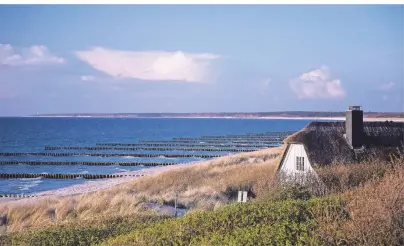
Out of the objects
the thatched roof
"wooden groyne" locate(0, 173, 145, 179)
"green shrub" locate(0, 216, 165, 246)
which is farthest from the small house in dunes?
"wooden groyne" locate(0, 173, 145, 179)

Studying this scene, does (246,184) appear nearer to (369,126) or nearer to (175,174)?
(369,126)

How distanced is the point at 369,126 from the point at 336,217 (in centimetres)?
1708

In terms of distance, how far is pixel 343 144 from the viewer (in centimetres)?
2353

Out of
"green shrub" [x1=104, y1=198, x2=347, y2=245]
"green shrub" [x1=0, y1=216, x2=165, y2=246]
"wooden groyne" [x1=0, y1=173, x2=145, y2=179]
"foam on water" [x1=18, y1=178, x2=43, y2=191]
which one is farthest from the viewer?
"wooden groyne" [x1=0, y1=173, x2=145, y2=179]

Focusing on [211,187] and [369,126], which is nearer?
[369,126]

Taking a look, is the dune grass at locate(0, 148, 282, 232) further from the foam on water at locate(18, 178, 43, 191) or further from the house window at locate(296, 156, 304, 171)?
the foam on water at locate(18, 178, 43, 191)

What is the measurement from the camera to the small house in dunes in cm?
2280

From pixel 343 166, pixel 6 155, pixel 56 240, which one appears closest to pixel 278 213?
pixel 56 240

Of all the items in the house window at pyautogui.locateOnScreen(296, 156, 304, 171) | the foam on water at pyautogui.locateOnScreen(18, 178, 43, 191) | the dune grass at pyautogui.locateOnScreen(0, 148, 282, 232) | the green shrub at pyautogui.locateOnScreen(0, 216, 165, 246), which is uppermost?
the house window at pyautogui.locateOnScreen(296, 156, 304, 171)

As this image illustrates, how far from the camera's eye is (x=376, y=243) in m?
7.89

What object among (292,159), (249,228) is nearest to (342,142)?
(292,159)

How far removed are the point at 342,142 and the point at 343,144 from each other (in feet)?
0.51

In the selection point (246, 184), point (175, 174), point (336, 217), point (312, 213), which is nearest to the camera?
point (336, 217)

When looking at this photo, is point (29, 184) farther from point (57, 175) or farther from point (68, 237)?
point (68, 237)
